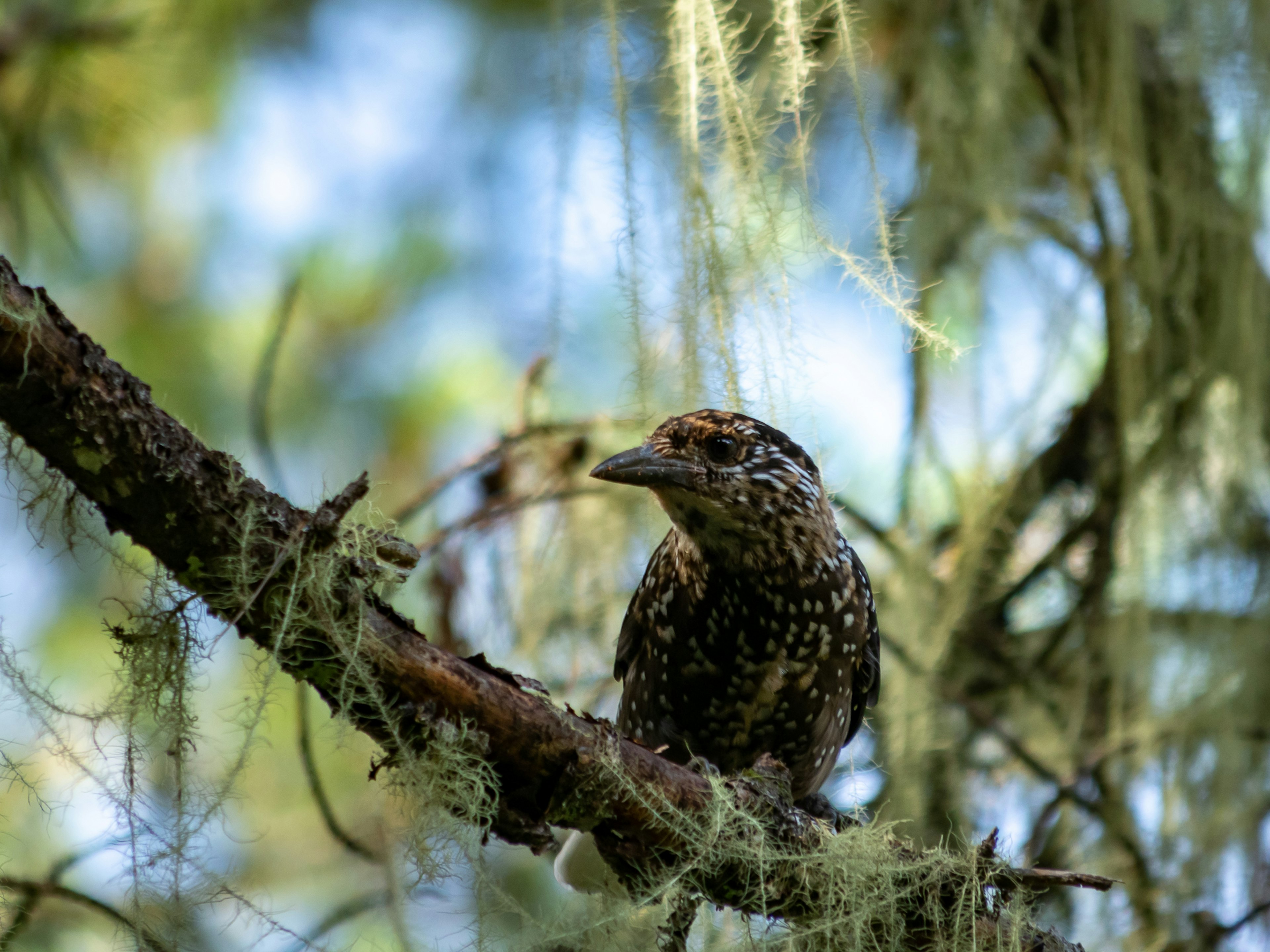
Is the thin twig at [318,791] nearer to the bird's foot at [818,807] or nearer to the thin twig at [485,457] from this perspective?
the thin twig at [485,457]

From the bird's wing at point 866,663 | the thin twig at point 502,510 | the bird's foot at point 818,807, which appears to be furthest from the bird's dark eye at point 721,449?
the bird's foot at point 818,807

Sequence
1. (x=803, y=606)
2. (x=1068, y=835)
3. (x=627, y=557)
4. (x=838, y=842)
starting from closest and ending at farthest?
(x=838, y=842) < (x=803, y=606) < (x=627, y=557) < (x=1068, y=835)

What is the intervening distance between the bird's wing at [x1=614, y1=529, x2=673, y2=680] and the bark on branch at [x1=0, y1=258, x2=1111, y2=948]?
892 mm

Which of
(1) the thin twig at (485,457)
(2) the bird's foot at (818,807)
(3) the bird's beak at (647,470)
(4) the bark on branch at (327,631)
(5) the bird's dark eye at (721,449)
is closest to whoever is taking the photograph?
(4) the bark on branch at (327,631)

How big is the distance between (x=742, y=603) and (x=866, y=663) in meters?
0.63

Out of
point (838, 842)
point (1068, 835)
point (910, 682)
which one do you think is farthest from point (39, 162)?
point (1068, 835)

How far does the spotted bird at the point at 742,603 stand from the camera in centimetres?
302

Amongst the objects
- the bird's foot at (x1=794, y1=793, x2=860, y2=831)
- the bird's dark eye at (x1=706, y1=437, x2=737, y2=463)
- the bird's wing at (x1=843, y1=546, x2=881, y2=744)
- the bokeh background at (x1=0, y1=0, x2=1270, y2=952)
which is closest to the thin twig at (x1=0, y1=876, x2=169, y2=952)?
the bokeh background at (x1=0, y1=0, x2=1270, y2=952)

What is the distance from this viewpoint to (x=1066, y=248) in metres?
4.23

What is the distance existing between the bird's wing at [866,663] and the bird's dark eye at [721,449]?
53 cm

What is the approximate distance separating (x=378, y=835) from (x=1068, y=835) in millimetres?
2441

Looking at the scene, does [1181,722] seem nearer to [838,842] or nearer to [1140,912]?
[1140,912]

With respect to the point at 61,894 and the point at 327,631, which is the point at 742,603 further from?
the point at 61,894

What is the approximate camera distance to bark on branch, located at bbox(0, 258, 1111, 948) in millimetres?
1718
